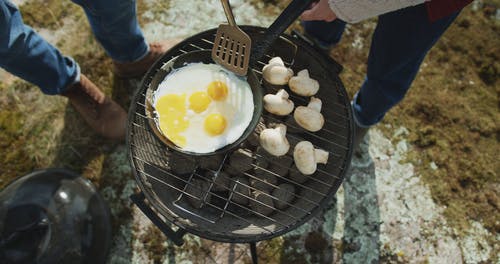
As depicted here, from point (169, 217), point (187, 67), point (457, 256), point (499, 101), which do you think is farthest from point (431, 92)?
point (169, 217)

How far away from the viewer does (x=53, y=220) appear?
2488 millimetres

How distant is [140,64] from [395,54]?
81.0 inches

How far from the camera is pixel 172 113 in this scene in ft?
A: 6.67

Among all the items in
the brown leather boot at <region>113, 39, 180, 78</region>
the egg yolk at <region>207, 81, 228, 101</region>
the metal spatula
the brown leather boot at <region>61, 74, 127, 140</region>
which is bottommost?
the brown leather boot at <region>61, 74, 127, 140</region>

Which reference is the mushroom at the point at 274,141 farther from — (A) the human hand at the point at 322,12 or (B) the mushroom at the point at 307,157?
(A) the human hand at the point at 322,12

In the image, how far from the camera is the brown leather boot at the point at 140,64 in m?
3.16

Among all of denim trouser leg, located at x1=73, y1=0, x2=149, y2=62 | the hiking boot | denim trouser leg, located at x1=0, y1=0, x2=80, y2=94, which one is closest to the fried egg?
denim trouser leg, located at x1=73, y1=0, x2=149, y2=62

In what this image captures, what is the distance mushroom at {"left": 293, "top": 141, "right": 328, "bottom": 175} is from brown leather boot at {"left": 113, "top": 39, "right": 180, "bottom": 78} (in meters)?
1.73

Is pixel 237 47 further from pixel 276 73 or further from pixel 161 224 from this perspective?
pixel 161 224

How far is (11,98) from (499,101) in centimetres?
436

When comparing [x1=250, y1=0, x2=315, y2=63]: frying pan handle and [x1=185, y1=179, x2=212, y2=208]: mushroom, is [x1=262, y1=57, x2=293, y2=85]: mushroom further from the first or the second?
[x1=185, y1=179, x2=212, y2=208]: mushroom

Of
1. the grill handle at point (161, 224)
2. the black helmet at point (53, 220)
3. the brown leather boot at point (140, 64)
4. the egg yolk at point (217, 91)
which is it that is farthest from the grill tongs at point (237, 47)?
the black helmet at point (53, 220)

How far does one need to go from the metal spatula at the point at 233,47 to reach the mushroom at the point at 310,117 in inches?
16.6

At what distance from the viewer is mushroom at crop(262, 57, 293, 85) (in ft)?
7.02
